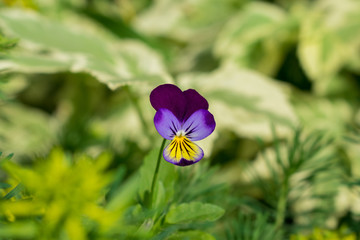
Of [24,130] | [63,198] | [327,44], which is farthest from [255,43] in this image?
[63,198]

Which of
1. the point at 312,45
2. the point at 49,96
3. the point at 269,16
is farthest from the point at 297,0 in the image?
the point at 49,96

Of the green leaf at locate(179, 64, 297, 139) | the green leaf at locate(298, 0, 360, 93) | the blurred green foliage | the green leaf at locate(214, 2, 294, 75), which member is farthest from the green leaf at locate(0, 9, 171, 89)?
the green leaf at locate(298, 0, 360, 93)

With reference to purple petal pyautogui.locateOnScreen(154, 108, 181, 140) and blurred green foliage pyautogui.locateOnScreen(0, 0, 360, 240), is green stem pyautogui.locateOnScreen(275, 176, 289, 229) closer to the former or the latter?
blurred green foliage pyautogui.locateOnScreen(0, 0, 360, 240)

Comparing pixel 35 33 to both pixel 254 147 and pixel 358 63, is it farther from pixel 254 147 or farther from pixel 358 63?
pixel 358 63

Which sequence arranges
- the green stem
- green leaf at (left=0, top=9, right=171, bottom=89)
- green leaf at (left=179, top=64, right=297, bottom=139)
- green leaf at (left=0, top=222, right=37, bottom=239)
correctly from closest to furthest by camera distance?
green leaf at (left=0, top=222, right=37, bottom=239)
the green stem
green leaf at (left=0, top=9, right=171, bottom=89)
green leaf at (left=179, top=64, right=297, bottom=139)

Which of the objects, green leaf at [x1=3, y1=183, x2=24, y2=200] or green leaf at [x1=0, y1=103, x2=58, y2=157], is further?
green leaf at [x1=0, y1=103, x2=58, y2=157]

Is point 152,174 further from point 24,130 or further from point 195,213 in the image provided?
point 24,130
